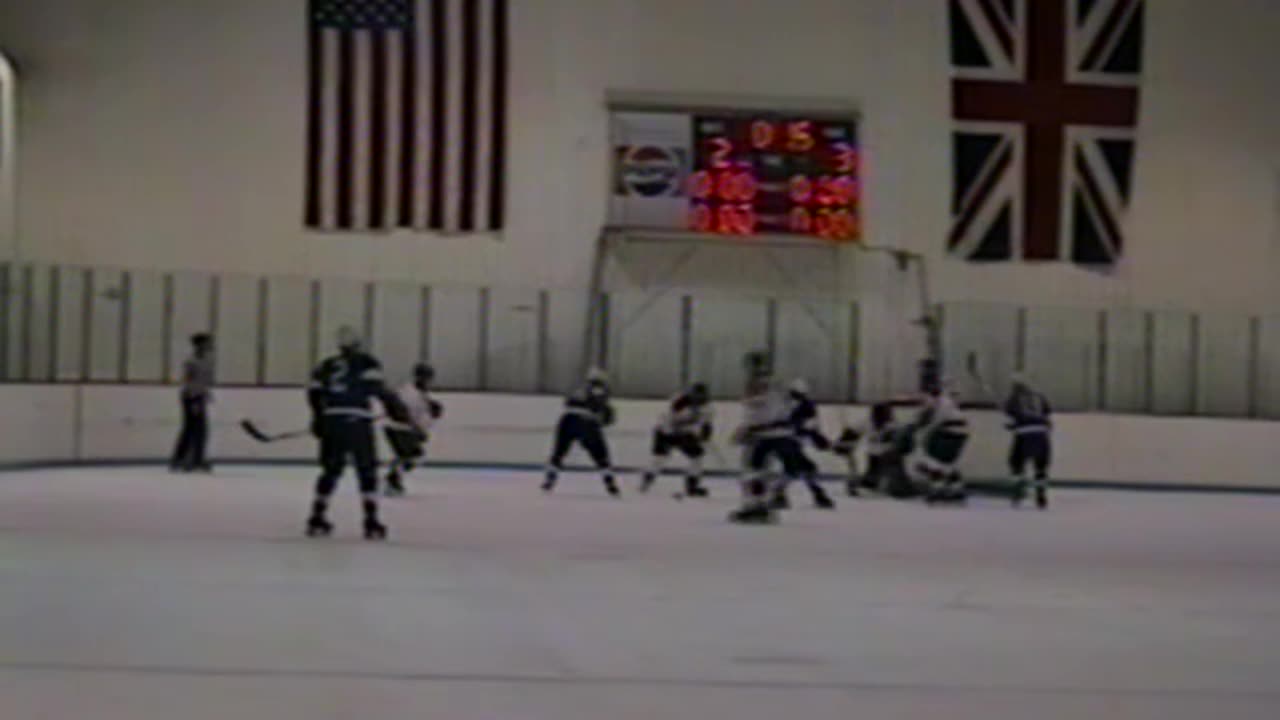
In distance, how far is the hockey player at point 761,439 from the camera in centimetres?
1644

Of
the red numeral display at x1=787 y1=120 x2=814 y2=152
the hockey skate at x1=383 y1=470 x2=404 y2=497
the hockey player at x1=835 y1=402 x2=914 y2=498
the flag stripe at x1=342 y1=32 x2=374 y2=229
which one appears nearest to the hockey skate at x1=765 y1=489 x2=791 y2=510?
the hockey player at x1=835 y1=402 x2=914 y2=498

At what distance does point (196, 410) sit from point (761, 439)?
950cm

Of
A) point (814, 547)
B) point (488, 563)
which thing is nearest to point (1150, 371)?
point (814, 547)

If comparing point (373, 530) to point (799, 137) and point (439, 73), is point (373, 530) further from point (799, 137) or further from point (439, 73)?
point (799, 137)

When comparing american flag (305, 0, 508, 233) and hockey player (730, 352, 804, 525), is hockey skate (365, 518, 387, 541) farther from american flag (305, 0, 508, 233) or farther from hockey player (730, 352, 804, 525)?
american flag (305, 0, 508, 233)

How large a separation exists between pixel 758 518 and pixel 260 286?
12367 millimetres

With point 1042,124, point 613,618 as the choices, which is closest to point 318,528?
point 613,618

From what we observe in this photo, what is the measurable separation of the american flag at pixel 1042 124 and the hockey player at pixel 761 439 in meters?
11.9

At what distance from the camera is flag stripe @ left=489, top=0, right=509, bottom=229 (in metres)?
26.9

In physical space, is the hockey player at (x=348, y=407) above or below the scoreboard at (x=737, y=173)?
below

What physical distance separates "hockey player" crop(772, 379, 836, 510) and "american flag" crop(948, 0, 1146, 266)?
970 cm

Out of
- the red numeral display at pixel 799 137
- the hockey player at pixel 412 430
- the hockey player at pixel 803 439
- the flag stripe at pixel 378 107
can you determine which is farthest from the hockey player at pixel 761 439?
the flag stripe at pixel 378 107

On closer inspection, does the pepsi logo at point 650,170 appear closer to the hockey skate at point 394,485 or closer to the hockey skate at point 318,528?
the hockey skate at point 394,485

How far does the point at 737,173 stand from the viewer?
26312 millimetres
